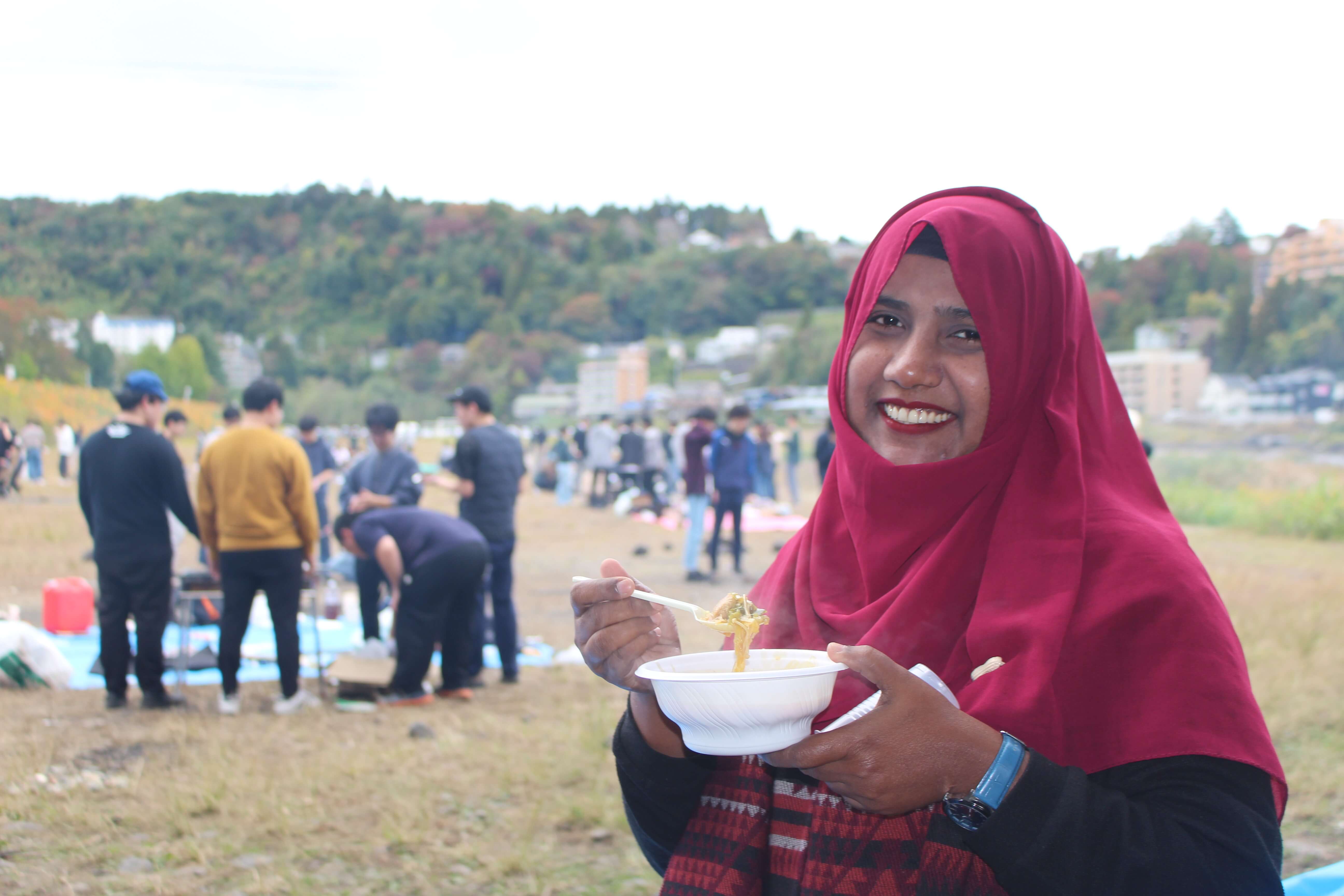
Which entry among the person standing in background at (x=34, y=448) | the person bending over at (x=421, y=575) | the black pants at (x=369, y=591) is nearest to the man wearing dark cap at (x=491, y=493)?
the person bending over at (x=421, y=575)

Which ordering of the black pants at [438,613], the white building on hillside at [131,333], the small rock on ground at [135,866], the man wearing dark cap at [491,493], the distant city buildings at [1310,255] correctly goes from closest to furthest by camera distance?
the small rock on ground at [135,866]
the black pants at [438,613]
the man wearing dark cap at [491,493]
the white building on hillside at [131,333]
the distant city buildings at [1310,255]

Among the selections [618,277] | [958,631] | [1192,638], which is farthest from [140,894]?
[618,277]

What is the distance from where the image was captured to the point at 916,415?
1348 mm

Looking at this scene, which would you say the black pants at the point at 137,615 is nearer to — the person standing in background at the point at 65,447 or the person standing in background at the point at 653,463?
the person standing in background at the point at 65,447

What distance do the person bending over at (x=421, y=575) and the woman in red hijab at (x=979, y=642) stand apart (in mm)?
4366

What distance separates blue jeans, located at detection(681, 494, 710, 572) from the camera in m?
10.2

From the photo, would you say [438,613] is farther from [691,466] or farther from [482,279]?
[482,279]

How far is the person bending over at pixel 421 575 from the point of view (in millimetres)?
5645

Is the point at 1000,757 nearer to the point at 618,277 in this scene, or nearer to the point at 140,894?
the point at 140,894

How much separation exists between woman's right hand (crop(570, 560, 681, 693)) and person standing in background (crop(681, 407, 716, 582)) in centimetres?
879

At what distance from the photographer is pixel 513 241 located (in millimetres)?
54188

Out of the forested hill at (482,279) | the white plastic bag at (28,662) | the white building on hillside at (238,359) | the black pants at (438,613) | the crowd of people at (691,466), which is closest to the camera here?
the black pants at (438,613)

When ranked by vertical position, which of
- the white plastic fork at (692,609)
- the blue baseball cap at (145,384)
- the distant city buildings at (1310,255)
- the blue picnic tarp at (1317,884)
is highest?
the distant city buildings at (1310,255)

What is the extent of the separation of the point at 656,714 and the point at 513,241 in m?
54.9
